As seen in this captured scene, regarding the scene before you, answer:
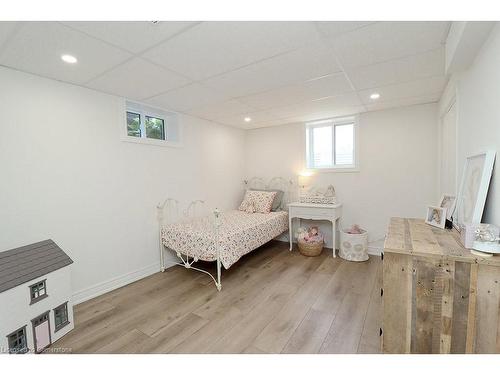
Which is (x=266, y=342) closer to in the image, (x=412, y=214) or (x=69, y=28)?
(x=69, y=28)

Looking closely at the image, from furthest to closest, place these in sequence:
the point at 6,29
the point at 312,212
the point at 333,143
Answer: the point at 333,143, the point at 312,212, the point at 6,29

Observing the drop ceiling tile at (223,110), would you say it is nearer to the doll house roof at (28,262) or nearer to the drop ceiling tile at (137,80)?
the drop ceiling tile at (137,80)

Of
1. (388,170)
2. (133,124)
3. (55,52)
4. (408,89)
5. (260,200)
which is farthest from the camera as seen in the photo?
(260,200)

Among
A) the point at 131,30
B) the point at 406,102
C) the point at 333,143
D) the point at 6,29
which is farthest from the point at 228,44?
the point at 333,143

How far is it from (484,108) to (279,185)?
3.12 meters

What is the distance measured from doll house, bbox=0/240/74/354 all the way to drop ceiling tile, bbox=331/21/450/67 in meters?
2.76

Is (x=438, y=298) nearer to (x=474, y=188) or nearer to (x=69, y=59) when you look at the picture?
(x=474, y=188)

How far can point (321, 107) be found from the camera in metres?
3.20

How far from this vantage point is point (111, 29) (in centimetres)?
141

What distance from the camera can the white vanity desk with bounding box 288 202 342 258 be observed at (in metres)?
3.48

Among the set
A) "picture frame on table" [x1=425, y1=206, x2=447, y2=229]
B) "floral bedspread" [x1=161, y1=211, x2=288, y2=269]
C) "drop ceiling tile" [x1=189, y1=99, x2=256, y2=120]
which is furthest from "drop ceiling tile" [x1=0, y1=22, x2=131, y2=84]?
"picture frame on table" [x1=425, y1=206, x2=447, y2=229]

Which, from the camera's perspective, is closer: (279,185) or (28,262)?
(28,262)

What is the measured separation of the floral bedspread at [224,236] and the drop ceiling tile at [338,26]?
2.11m
